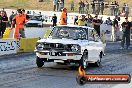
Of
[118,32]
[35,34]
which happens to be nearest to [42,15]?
[118,32]

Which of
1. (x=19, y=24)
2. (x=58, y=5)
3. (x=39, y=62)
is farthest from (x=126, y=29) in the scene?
(x=58, y=5)

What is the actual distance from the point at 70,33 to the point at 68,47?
1.11 metres

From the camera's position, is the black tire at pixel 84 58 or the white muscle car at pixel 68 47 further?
the black tire at pixel 84 58

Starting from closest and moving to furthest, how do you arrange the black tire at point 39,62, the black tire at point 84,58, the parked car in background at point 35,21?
the black tire at point 84,58, the black tire at point 39,62, the parked car in background at point 35,21

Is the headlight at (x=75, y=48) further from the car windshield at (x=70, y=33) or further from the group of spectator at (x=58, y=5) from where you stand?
the group of spectator at (x=58, y=5)

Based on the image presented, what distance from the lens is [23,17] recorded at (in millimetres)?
21016

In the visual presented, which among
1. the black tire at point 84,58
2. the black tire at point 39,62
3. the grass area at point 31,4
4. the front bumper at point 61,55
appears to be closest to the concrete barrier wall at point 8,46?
the black tire at point 39,62

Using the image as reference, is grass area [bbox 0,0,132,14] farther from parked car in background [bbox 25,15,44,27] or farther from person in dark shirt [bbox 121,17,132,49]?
person in dark shirt [bbox 121,17,132,49]

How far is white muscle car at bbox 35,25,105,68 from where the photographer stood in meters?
12.8

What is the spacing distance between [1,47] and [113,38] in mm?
17016

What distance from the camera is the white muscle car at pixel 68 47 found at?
12836 mm

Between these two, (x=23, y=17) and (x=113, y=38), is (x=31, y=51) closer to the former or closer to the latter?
(x=23, y=17)

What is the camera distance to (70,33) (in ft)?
45.5

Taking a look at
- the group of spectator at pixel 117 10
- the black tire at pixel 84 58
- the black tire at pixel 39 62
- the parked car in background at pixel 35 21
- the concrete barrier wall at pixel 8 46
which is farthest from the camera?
the group of spectator at pixel 117 10
